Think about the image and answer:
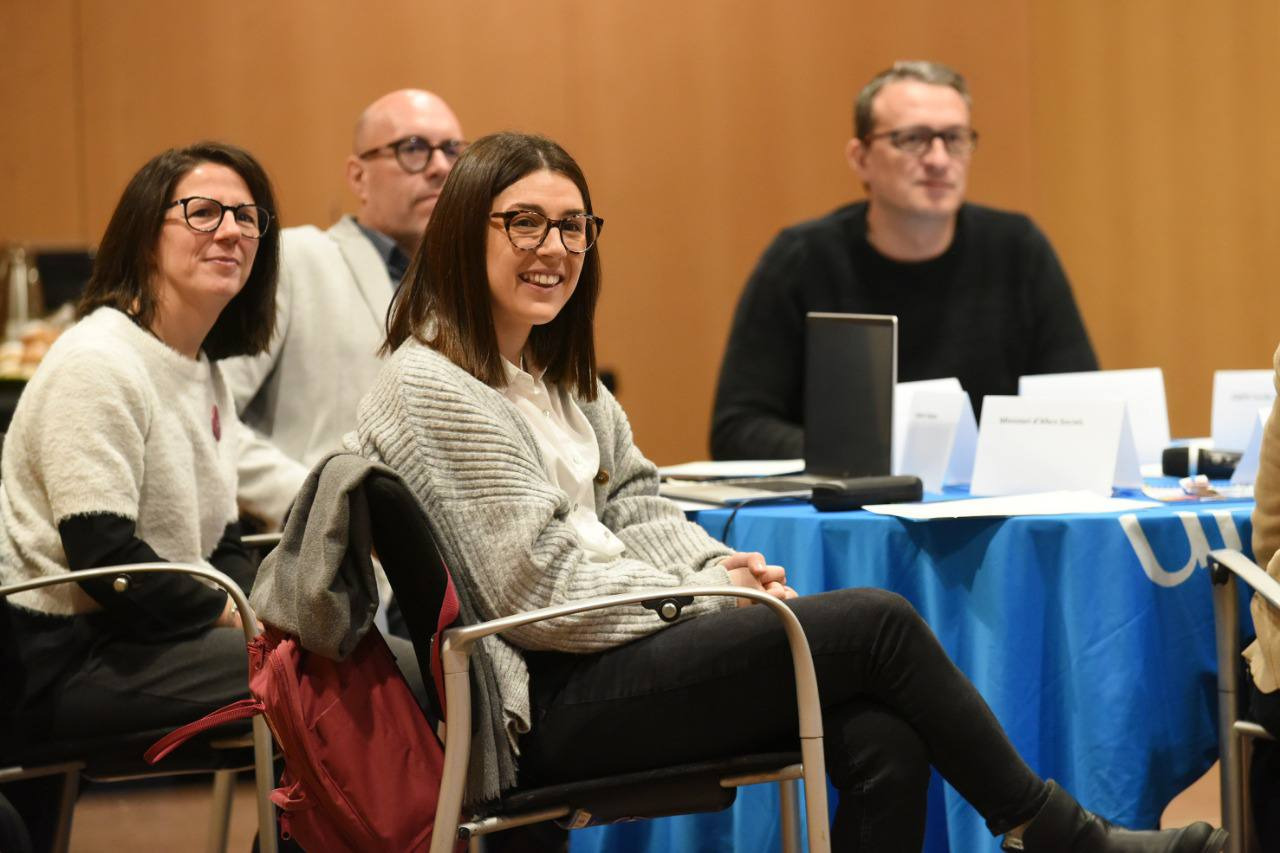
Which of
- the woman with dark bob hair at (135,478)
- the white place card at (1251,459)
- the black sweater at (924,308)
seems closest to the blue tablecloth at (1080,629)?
the white place card at (1251,459)

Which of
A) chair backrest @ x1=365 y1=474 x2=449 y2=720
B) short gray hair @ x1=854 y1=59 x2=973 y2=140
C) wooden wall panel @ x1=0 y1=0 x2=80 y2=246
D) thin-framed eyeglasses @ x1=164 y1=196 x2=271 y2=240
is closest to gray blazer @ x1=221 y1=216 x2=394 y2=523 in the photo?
thin-framed eyeglasses @ x1=164 y1=196 x2=271 y2=240

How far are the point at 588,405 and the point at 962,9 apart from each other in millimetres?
4047

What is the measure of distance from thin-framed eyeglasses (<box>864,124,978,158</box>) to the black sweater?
9.5 inches

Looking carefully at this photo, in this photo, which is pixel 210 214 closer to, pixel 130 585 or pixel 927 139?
pixel 130 585

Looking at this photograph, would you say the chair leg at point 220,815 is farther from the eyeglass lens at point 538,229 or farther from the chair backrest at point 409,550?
the eyeglass lens at point 538,229

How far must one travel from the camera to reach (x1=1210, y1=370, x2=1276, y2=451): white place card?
2885 millimetres

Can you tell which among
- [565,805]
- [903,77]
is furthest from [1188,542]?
[903,77]

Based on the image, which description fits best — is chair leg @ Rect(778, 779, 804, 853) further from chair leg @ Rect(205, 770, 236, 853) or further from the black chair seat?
chair leg @ Rect(205, 770, 236, 853)

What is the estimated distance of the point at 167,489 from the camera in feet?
8.02

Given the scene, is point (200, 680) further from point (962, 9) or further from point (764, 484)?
point (962, 9)

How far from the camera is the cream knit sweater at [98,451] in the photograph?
230cm

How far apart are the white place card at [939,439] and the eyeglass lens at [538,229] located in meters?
0.90

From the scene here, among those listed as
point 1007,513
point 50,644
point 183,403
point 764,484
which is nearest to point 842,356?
point 764,484

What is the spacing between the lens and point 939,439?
9.09ft
